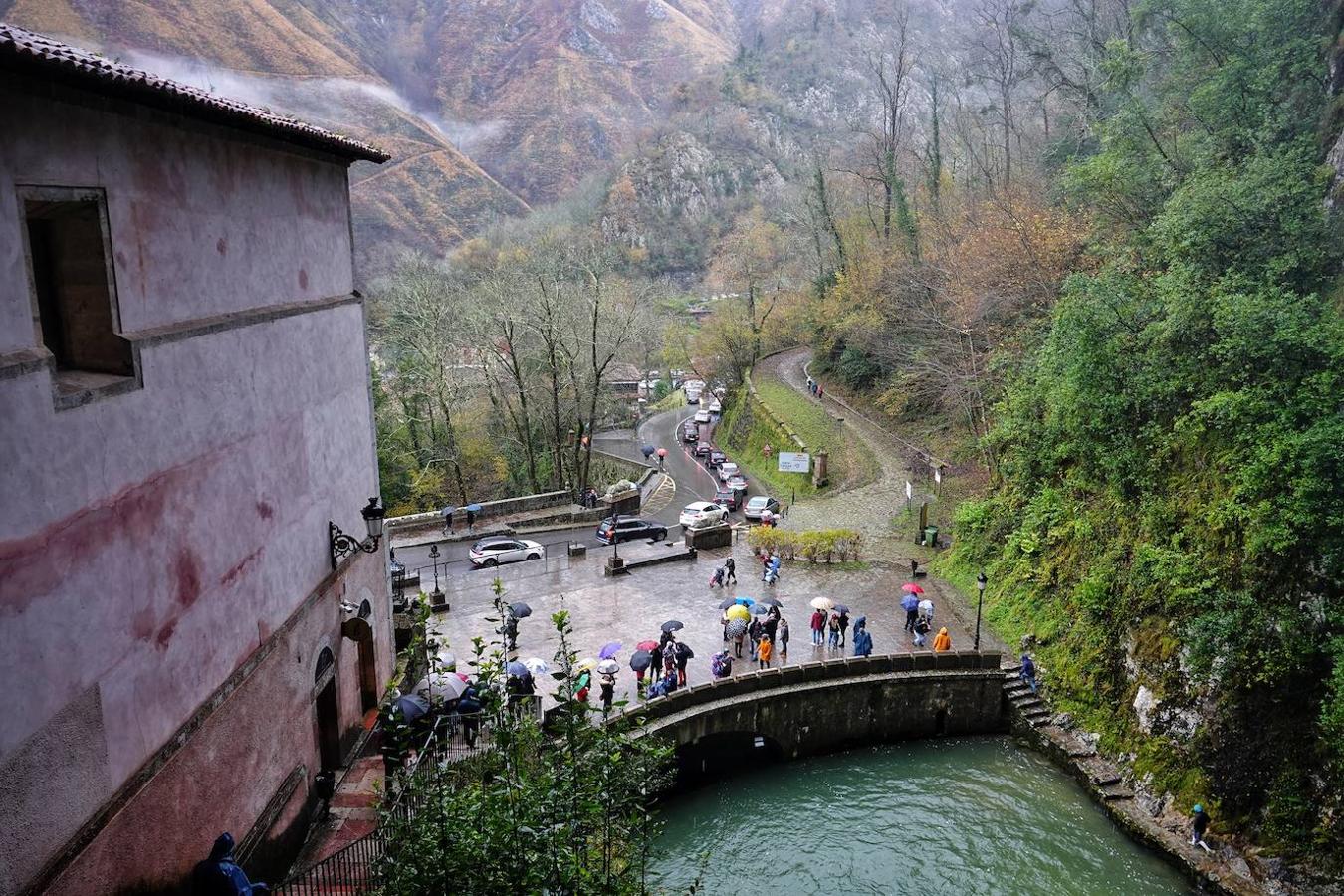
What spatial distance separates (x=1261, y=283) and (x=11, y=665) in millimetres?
23359

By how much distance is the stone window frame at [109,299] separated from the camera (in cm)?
696

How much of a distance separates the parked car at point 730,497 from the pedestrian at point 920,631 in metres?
17.9

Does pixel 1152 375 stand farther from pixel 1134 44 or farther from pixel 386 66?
pixel 386 66

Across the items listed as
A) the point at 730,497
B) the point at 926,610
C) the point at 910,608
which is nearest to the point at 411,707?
the point at 910,608

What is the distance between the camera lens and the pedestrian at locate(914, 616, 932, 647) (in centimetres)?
2302

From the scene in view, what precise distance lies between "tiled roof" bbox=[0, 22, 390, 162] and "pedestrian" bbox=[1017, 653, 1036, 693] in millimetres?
Answer: 19829

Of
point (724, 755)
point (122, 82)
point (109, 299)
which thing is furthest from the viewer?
point (724, 755)

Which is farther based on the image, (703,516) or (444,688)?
(703,516)

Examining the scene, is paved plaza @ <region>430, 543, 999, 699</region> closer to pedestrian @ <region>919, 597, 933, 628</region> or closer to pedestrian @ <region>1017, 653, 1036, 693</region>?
pedestrian @ <region>919, 597, 933, 628</region>

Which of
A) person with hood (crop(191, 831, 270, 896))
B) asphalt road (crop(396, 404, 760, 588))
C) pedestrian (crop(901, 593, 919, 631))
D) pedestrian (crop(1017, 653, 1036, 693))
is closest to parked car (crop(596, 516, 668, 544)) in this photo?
asphalt road (crop(396, 404, 760, 588))

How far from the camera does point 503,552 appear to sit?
29.2 m

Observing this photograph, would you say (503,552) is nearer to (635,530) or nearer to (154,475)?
(635,530)

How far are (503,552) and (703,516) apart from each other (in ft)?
31.6

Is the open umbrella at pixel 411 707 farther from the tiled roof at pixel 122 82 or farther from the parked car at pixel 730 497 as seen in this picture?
the parked car at pixel 730 497
